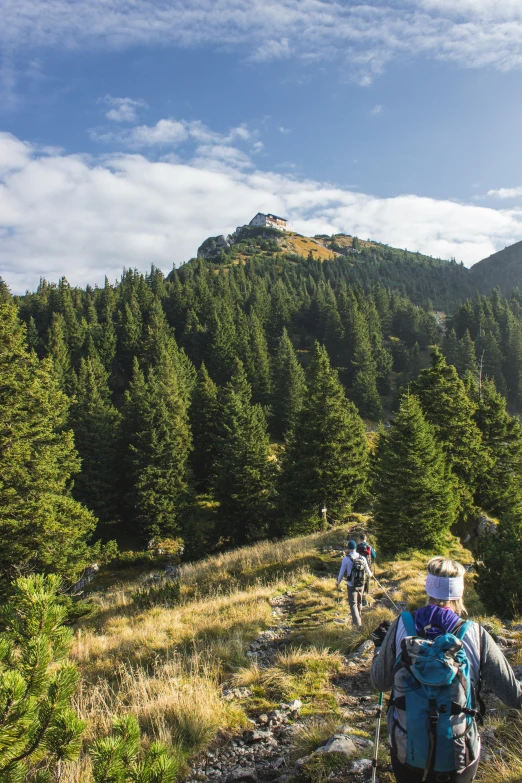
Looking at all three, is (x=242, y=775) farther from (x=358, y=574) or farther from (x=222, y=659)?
(x=358, y=574)

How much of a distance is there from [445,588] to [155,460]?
38.6 metres

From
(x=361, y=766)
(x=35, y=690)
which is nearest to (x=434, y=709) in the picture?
(x=361, y=766)

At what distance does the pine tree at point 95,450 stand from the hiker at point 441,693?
39.1 meters

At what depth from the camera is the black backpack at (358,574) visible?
9469 millimetres

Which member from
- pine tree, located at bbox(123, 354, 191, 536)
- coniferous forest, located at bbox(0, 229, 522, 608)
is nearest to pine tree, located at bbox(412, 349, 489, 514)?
coniferous forest, located at bbox(0, 229, 522, 608)

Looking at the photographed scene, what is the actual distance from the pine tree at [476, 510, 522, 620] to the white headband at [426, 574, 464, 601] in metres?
7.89

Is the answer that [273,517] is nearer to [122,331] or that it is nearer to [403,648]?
[403,648]

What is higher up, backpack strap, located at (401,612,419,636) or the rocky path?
backpack strap, located at (401,612,419,636)

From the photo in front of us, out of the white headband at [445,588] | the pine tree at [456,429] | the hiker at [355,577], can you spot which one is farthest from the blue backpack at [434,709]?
the pine tree at [456,429]

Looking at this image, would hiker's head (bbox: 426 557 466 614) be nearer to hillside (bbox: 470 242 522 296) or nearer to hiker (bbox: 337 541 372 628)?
hiker (bbox: 337 541 372 628)

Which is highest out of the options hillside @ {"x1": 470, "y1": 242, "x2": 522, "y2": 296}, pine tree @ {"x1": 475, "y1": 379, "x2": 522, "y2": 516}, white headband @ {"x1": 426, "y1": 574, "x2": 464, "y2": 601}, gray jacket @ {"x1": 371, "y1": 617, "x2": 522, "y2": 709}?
hillside @ {"x1": 470, "y1": 242, "x2": 522, "y2": 296}

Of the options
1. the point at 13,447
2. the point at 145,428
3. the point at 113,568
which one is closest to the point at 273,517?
the point at 113,568

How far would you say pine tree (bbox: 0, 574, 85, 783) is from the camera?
229cm

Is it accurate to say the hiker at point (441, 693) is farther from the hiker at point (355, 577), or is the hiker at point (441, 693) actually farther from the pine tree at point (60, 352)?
the pine tree at point (60, 352)
